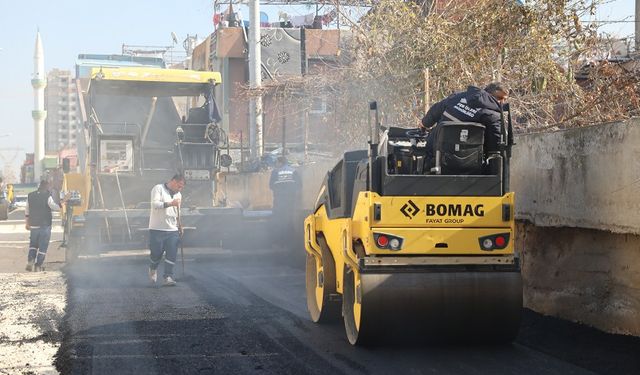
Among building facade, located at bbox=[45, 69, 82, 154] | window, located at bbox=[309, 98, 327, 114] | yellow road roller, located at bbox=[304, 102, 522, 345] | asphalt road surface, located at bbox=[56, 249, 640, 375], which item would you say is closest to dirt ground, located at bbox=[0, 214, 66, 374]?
asphalt road surface, located at bbox=[56, 249, 640, 375]

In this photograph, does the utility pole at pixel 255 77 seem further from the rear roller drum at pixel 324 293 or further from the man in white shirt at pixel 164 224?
the rear roller drum at pixel 324 293

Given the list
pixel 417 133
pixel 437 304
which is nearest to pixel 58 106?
pixel 417 133

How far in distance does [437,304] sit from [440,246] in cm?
45

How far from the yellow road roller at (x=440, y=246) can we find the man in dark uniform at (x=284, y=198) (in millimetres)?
9168

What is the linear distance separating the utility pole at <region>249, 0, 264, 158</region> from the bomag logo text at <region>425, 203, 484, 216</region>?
47.6ft

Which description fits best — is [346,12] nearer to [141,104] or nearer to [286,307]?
[141,104]

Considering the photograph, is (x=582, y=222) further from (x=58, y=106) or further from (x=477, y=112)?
(x=58, y=106)

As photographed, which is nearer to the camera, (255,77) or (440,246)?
(440,246)

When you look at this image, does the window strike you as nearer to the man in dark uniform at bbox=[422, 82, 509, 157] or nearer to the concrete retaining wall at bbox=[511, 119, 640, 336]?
the concrete retaining wall at bbox=[511, 119, 640, 336]

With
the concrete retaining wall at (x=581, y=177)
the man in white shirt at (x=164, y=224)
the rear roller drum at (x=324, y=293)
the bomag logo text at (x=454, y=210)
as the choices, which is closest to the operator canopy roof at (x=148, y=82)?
the man in white shirt at (x=164, y=224)

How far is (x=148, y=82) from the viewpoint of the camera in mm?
15164

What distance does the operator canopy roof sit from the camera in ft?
49.0

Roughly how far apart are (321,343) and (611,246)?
265cm

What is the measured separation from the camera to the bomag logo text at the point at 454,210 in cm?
679
